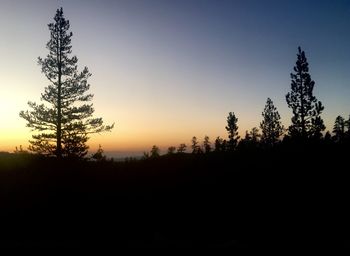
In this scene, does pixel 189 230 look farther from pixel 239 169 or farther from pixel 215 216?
pixel 239 169

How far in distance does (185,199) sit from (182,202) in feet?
0.72

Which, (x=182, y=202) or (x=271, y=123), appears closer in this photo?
(x=182, y=202)

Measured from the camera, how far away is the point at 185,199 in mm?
12695

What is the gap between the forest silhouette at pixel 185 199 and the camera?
1019 cm

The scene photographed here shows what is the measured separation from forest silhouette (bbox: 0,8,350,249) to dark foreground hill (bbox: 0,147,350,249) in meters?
0.03

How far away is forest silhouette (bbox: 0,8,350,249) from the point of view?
1019 cm

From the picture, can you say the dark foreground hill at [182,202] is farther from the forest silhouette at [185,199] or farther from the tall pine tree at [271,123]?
the tall pine tree at [271,123]

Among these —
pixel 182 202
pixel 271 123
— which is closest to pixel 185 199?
pixel 182 202

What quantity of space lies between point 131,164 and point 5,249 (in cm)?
830

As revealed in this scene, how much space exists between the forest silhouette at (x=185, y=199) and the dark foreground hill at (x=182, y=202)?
31 millimetres

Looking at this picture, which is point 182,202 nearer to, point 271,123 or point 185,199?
point 185,199

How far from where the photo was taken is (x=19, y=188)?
13.2 meters

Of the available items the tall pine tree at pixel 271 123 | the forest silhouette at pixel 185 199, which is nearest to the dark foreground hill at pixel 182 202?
the forest silhouette at pixel 185 199

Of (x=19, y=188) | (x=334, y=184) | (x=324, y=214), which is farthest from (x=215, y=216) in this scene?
(x=19, y=188)
